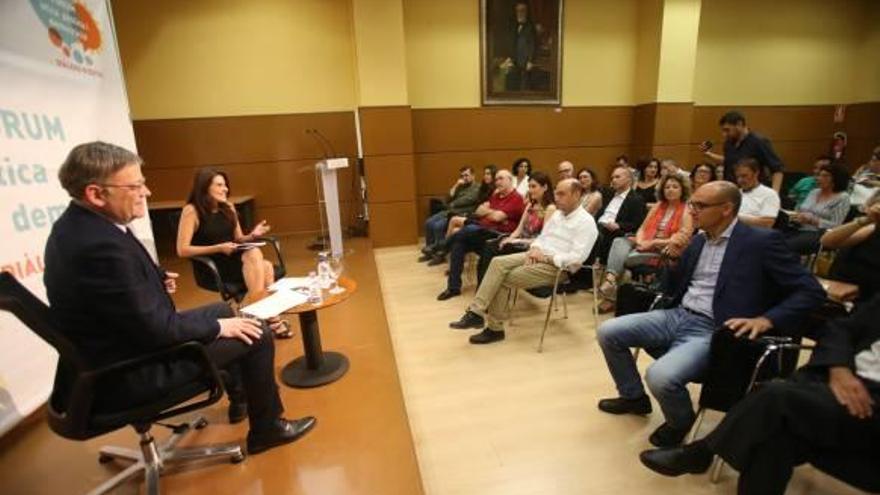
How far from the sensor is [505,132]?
6238 mm

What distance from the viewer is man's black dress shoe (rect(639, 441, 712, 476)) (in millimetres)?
1759

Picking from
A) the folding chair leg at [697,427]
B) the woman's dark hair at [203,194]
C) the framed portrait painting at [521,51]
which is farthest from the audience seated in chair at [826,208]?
the woman's dark hair at [203,194]

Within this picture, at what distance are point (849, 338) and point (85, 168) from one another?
2621mm

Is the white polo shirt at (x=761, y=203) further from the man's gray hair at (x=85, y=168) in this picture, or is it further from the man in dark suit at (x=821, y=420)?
the man's gray hair at (x=85, y=168)

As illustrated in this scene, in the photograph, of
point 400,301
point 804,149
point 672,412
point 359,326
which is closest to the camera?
point 672,412

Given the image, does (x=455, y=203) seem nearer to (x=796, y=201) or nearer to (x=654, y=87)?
(x=654, y=87)

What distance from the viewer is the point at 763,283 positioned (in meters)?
1.79

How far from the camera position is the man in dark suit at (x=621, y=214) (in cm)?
374

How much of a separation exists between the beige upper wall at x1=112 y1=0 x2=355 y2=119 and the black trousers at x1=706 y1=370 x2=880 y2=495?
5.81 meters

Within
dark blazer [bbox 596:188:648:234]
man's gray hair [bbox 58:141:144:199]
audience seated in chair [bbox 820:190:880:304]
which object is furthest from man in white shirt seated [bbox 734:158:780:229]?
man's gray hair [bbox 58:141:144:199]

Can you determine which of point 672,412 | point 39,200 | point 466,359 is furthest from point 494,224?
point 39,200

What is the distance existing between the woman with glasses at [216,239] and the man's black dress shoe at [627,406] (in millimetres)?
2132

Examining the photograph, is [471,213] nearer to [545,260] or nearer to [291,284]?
[545,260]

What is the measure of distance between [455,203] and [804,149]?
6.19 m
